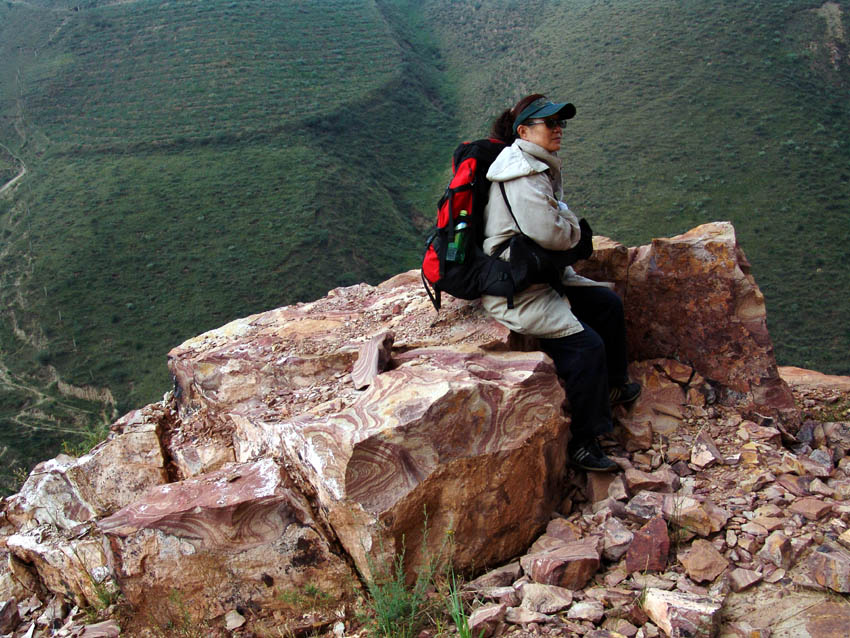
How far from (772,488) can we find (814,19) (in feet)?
93.3

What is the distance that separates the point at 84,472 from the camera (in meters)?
5.05

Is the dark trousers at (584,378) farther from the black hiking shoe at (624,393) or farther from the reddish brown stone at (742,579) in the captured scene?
the reddish brown stone at (742,579)

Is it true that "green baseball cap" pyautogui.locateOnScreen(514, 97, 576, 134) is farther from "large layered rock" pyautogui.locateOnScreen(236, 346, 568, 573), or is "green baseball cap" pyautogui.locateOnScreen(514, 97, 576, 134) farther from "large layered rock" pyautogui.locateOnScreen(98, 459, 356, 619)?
"large layered rock" pyautogui.locateOnScreen(98, 459, 356, 619)

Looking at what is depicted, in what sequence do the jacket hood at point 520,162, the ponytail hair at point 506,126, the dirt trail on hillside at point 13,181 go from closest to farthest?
the jacket hood at point 520,162
the ponytail hair at point 506,126
the dirt trail on hillside at point 13,181

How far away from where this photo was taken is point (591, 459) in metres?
4.22

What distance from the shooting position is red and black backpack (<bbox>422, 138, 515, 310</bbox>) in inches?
165

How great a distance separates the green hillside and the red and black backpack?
42.5 feet

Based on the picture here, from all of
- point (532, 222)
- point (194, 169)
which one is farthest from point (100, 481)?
point (194, 169)

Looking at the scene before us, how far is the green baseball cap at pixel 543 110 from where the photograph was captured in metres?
4.08

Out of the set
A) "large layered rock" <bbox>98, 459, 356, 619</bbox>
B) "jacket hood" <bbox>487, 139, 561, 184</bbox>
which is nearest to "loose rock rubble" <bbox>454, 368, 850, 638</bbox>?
"large layered rock" <bbox>98, 459, 356, 619</bbox>

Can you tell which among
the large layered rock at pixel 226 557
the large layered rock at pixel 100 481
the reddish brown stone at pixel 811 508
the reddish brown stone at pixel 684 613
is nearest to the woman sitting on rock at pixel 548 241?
the reddish brown stone at pixel 811 508

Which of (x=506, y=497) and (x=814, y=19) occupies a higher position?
(x=506, y=497)

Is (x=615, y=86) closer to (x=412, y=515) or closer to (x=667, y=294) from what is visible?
(x=667, y=294)

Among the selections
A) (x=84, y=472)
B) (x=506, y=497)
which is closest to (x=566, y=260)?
(x=506, y=497)
